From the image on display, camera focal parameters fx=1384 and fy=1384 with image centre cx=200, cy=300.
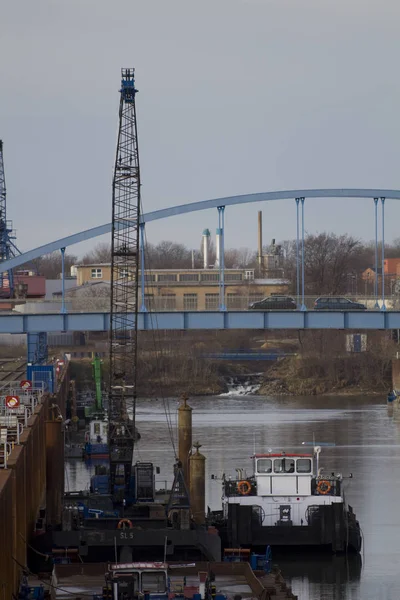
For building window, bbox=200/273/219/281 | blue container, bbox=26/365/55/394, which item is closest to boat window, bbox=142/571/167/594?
blue container, bbox=26/365/55/394

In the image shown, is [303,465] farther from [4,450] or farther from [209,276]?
[209,276]

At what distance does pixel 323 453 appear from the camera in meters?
68.2

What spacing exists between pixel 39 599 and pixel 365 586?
11.9m

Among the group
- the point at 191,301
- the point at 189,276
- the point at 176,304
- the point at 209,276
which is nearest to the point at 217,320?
the point at 176,304

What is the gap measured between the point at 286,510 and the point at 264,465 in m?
1.59

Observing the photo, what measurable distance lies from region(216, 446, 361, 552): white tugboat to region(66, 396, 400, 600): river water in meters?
0.64

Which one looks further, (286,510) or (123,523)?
(286,510)

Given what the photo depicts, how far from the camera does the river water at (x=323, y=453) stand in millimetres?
40844

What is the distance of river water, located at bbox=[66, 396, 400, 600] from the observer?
4084 centimetres

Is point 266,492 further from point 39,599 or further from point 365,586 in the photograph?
point 39,599

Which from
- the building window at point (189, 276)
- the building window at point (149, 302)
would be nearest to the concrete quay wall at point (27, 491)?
the building window at point (149, 302)

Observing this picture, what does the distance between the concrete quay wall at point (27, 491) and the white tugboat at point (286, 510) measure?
18.5ft

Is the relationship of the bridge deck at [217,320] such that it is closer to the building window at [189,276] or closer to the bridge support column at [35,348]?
the bridge support column at [35,348]

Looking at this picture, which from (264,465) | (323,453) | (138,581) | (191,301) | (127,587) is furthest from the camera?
(191,301)
